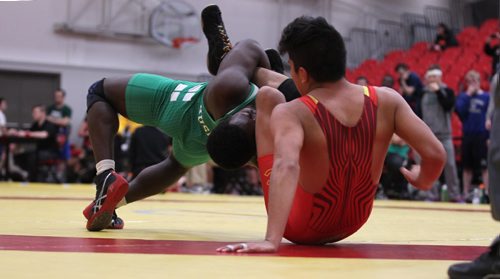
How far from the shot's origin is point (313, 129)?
2.33 m

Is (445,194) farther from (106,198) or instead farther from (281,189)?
(281,189)

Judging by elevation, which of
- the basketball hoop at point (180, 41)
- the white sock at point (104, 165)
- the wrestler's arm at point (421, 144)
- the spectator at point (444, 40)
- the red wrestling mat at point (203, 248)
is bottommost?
the red wrestling mat at point (203, 248)

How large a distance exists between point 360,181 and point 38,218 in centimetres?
209

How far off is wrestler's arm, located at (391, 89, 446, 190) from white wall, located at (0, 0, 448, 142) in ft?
44.6

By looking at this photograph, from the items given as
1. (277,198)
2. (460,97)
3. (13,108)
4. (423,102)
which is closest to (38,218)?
(277,198)

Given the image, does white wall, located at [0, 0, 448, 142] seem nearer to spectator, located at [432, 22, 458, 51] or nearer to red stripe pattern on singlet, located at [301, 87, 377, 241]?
spectator, located at [432, 22, 458, 51]

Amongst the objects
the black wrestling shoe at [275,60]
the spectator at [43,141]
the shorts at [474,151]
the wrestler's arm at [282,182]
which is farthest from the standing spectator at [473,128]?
the wrestler's arm at [282,182]

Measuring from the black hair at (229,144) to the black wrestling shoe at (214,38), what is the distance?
98cm

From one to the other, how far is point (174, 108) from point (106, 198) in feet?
1.87

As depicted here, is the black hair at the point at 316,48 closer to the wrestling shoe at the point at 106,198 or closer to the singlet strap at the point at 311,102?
the singlet strap at the point at 311,102

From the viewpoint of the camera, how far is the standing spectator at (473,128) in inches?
355

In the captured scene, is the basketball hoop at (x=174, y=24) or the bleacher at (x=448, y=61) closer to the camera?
the bleacher at (x=448, y=61)

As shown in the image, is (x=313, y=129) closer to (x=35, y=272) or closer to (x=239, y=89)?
(x=239, y=89)

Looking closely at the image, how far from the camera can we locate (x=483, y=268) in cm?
163
